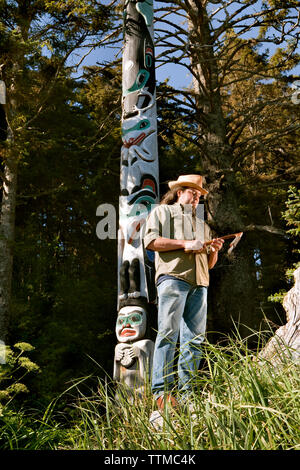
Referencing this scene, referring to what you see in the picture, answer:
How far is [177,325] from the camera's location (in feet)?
10.4

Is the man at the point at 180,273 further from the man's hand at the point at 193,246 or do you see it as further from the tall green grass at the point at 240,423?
the tall green grass at the point at 240,423

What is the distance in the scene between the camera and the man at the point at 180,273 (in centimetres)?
310

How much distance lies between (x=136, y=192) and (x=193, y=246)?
256 centimetres

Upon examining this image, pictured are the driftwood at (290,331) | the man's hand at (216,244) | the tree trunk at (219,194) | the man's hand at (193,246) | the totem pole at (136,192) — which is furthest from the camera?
the tree trunk at (219,194)

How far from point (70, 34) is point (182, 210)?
518cm

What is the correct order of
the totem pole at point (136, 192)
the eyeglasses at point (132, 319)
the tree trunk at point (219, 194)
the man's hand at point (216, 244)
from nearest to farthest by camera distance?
the man's hand at point (216, 244) < the totem pole at point (136, 192) < the eyeglasses at point (132, 319) < the tree trunk at point (219, 194)

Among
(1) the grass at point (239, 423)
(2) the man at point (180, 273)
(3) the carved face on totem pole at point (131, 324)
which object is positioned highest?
(2) the man at point (180, 273)

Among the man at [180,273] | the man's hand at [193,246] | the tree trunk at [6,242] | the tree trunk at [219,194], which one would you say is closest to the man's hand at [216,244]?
the man at [180,273]

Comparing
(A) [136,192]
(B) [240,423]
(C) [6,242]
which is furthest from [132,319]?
(C) [6,242]

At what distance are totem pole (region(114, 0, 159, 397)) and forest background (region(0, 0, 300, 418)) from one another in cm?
45

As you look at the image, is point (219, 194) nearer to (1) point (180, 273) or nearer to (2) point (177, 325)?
(1) point (180, 273)
